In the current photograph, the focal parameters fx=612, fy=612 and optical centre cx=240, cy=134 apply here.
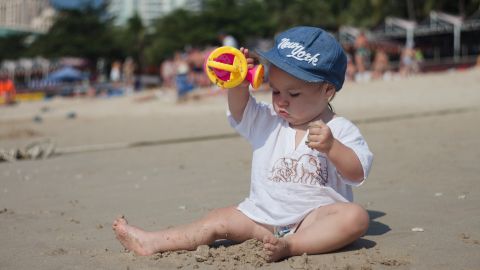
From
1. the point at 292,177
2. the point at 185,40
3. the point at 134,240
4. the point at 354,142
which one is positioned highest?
the point at 354,142

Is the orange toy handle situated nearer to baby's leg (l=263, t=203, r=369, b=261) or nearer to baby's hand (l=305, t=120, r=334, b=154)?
baby's hand (l=305, t=120, r=334, b=154)

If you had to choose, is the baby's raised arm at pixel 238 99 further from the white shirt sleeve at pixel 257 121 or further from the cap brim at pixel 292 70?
the cap brim at pixel 292 70

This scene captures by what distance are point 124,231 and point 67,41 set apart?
46.6 meters

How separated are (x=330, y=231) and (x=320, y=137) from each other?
1.32ft

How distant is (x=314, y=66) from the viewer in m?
2.61

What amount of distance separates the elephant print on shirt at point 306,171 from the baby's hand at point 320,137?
9.4 inches

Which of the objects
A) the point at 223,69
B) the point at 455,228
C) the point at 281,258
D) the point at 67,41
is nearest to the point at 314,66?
the point at 223,69

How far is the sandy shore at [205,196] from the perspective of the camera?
2516mm

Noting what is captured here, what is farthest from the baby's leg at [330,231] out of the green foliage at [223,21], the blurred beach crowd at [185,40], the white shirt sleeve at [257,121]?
the green foliage at [223,21]

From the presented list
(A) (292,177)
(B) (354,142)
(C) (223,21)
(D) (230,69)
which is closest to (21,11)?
(C) (223,21)

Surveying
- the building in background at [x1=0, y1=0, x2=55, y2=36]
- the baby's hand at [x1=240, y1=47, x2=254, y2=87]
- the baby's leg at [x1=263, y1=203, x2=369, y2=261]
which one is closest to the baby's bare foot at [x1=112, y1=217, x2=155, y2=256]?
the baby's leg at [x1=263, y1=203, x2=369, y2=261]

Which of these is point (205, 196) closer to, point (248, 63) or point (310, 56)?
point (248, 63)

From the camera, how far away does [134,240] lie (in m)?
2.61

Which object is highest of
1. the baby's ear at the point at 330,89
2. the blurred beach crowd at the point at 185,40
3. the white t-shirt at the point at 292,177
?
the baby's ear at the point at 330,89
